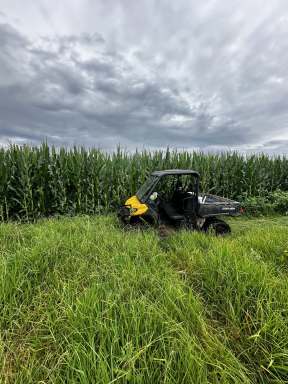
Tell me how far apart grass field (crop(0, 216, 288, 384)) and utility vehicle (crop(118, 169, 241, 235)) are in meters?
1.75

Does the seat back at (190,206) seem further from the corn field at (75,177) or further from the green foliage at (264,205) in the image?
the green foliage at (264,205)

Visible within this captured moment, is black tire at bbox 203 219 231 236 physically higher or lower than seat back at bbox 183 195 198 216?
lower

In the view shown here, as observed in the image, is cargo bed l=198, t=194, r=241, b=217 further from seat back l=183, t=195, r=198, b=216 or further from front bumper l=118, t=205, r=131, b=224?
front bumper l=118, t=205, r=131, b=224

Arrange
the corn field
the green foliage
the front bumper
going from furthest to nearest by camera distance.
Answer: the green foliage, the corn field, the front bumper

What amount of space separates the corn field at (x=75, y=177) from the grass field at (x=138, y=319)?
475 centimetres

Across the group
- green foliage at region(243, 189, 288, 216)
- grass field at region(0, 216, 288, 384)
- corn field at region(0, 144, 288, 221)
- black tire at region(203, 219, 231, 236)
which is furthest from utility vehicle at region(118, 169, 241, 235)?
green foliage at region(243, 189, 288, 216)

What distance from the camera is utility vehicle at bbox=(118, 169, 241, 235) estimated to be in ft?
16.3

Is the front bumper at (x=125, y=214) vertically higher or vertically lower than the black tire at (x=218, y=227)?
higher

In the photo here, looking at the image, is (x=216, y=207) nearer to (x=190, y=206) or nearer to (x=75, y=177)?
(x=190, y=206)

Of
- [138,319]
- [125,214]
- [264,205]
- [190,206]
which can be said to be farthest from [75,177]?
[264,205]

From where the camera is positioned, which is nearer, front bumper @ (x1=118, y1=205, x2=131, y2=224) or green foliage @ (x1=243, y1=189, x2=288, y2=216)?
front bumper @ (x1=118, y1=205, x2=131, y2=224)

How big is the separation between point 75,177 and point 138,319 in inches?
265

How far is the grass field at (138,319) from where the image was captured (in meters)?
1.47

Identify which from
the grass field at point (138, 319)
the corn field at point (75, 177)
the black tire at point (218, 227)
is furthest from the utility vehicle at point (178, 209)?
the corn field at point (75, 177)
